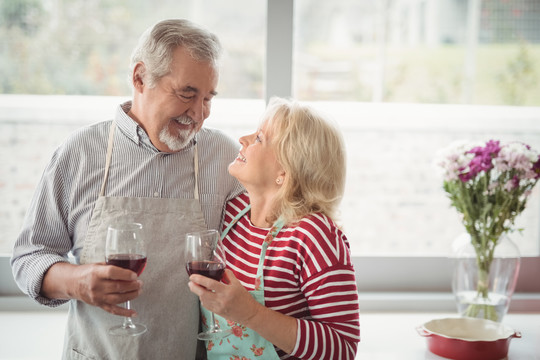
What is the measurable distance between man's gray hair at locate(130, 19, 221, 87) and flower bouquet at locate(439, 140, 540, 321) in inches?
41.7

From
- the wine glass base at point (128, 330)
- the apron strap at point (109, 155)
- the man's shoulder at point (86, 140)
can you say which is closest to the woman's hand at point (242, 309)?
the wine glass base at point (128, 330)

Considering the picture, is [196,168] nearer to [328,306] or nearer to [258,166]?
[258,166]

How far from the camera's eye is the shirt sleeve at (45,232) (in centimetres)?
181

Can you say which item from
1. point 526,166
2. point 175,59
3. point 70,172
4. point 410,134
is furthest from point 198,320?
point 410,134

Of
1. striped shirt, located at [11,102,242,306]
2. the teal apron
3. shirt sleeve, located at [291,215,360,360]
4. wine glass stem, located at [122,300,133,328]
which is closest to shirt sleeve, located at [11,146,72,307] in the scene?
striped shirt, located at [11,102,242,306]

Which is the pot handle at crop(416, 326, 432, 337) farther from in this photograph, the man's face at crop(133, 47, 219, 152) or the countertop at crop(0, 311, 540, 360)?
the man's face at crop(133, 47, 219, 152)

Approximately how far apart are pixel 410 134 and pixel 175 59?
1.44m

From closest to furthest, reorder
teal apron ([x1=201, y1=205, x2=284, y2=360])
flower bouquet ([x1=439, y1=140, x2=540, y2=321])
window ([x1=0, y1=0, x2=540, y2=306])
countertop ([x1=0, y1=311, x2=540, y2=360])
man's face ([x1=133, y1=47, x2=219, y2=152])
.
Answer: teal apron ([x1=201, y1=205, x2=284, y2=360]), man's face ([x1=133, y1=47, x2=219, y2=152]), countertop ([x1=0, y1=311, x2=540, y2=360]), flower bouquet ([x1=439, y1=140, x2=540, y2=321]), window ([x1=0, y1=0, x2=540, y2=306])

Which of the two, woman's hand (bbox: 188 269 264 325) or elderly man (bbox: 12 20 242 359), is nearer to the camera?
woman's hand (bbox: 188 269 264 325)

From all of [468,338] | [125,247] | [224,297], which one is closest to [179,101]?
[125,247]

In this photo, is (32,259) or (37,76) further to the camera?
(37,76)

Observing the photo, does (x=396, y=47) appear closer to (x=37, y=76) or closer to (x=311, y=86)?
(x=311, y=86)

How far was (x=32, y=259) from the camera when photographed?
5.93 feet

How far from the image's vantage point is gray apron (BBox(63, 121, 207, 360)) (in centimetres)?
180
